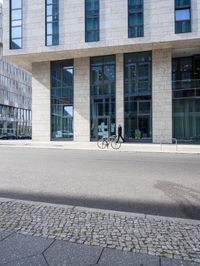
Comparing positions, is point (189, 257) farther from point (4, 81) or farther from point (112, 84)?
point (4, 81)

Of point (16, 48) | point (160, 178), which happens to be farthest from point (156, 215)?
point (16, 48)

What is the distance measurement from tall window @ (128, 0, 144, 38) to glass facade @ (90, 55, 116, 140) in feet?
11.3

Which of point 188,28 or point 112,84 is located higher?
point 188,28

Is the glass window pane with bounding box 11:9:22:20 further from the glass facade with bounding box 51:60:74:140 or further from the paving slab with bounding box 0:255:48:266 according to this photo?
the paving slab with bounding box 0:255:48:266

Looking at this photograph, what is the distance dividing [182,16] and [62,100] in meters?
14.4

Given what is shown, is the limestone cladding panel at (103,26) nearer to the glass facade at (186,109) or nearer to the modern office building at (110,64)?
the modern office building at (110,64)

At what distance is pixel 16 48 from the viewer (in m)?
28.1

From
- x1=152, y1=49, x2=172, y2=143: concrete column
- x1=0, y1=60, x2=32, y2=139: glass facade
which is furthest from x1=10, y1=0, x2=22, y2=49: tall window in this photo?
x1=0, y1=60, x2=32, y2=139: glass facade

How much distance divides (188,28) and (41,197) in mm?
22861

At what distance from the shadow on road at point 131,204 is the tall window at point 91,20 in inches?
881

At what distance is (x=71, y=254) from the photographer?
3.33 m

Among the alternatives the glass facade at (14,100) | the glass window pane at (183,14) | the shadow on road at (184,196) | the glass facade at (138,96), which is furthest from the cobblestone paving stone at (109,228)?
the glass facade at (14,100)

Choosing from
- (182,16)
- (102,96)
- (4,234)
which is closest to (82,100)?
(102,96)

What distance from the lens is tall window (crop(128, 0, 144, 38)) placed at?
2531cm
